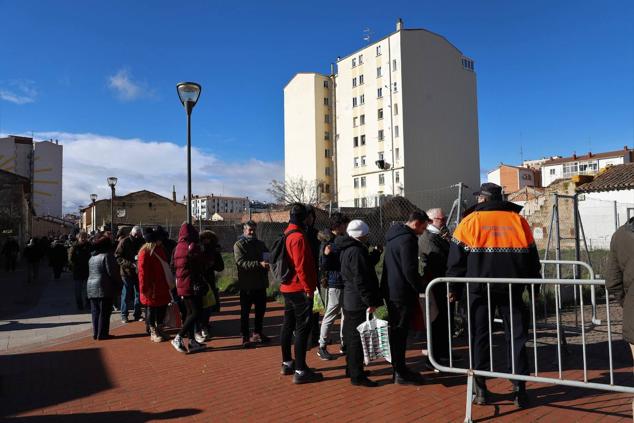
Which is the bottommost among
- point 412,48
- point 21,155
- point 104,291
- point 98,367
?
point 98,367

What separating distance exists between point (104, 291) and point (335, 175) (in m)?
53.7

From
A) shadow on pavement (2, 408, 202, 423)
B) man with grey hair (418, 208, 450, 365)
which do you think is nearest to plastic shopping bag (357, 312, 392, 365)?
man with grey hair (418, 208, 450, 365)

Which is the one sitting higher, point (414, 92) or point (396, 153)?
point (414, 92)

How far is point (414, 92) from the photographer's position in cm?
4975

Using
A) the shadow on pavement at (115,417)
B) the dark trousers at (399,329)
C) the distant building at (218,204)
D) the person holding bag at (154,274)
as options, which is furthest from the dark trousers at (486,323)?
the distant building at (218,204)

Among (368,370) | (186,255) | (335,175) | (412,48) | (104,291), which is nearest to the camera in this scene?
(368,370)

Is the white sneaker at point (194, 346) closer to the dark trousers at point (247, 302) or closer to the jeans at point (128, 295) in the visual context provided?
the dark trousers at point (247, 302)

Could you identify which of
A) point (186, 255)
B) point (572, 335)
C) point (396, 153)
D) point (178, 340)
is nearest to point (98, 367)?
point (178, 340)

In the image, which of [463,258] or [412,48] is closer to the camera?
Answer: [463,258]

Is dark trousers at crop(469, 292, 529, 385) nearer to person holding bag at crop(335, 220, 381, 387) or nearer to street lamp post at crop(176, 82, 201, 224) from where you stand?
person holding bag at crop(335, 220, 381, 387)

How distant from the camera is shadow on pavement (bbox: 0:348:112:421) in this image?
4.82 m

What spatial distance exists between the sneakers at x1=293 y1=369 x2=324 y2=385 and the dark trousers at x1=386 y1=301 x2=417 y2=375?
2.89ft

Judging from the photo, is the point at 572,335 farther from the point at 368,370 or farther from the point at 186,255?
the point at 186,255

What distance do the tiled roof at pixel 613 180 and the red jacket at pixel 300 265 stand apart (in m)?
23.3
